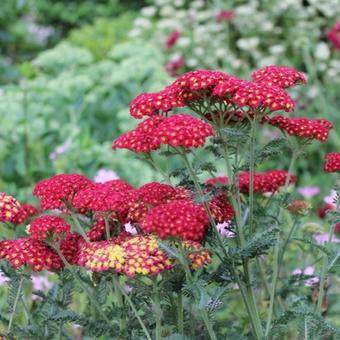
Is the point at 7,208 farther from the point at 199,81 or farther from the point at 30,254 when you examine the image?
the point at 199,81

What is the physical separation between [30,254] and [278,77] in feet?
2.28

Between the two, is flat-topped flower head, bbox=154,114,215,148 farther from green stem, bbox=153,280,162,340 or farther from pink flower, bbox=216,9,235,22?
pink flower, bbox=216,9,235,22

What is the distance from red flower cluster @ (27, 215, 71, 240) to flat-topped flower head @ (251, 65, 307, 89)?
557mm

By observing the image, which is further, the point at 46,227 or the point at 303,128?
the point at 303,128

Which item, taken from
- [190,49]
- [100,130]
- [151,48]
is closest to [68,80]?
[100,130]

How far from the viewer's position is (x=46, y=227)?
1769 mm

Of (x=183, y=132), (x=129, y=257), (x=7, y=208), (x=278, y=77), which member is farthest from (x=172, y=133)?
(x=7, y=208)

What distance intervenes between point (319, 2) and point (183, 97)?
451cm

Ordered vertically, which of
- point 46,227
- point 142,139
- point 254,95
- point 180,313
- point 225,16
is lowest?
point 225,16

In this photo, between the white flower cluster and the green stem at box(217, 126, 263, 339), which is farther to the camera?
the white flower cluster

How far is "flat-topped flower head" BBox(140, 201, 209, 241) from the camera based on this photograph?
1.59 metres

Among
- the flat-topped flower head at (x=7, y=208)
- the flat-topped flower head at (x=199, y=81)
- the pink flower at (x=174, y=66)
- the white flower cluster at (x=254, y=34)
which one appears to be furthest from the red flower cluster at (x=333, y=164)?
the pink flower at (x=174, y=66)

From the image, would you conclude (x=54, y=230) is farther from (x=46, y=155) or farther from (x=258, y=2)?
(x=258, y=2)

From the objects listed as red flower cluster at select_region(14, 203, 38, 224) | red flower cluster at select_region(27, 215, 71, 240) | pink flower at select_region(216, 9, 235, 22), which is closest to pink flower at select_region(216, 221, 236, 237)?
red flower cluster at select_region(27, 215, 71, 240)
